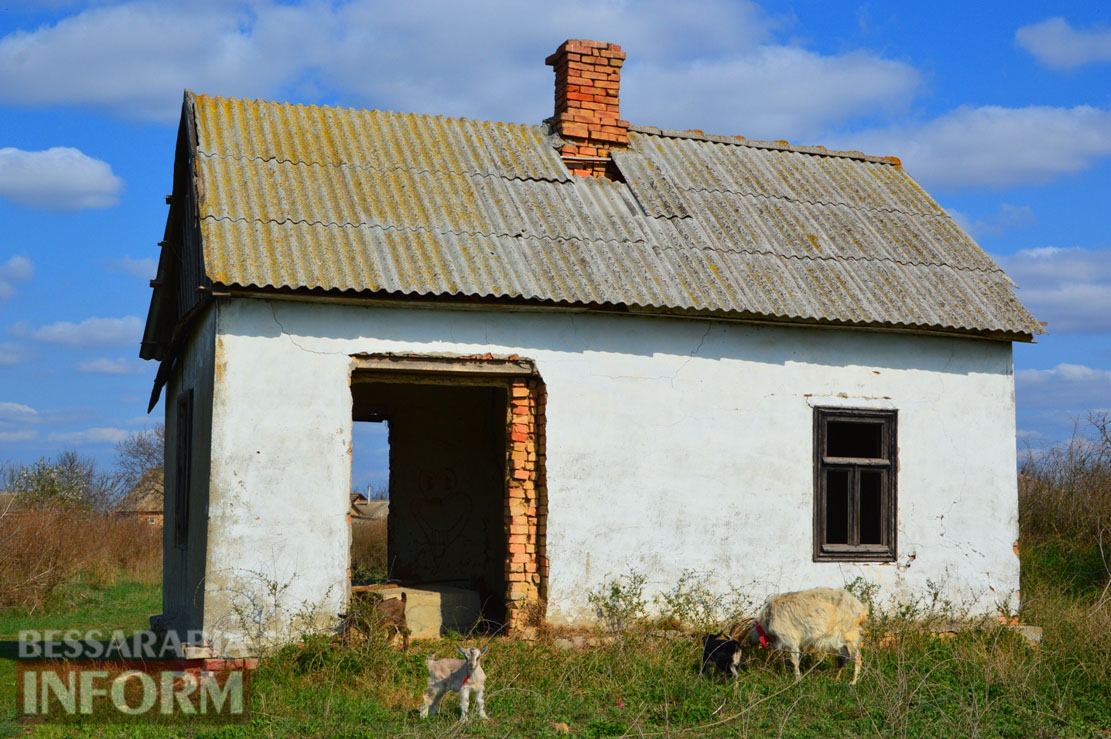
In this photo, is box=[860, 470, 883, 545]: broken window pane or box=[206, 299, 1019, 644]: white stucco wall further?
box=[860, 470, 883, 545]: broken window pane

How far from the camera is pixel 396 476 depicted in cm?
1309

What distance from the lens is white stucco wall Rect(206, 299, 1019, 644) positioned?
833 cm

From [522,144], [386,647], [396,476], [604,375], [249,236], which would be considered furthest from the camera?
[396,476]

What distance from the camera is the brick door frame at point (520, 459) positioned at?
892 cm

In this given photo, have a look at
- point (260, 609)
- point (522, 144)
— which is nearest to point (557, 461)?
point (260, 609)

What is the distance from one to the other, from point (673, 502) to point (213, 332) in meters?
4.10

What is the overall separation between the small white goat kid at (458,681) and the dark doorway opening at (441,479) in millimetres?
5671

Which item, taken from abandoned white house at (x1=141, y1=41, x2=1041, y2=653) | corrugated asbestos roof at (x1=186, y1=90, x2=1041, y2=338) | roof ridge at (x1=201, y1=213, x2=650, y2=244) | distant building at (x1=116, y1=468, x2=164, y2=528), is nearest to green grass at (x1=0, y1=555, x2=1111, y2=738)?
abandoned white house at (x1=141, y1=41, x2=1041, y2=653)

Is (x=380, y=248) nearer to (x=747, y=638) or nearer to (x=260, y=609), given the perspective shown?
(x=260, y=609)

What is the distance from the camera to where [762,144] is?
12.7 m

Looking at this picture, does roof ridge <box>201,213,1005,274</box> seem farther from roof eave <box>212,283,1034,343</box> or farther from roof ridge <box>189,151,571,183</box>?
roof ridge <box>189,151,571,183</box>

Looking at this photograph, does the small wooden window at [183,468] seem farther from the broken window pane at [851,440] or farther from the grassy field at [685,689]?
the broken window pane at [851,440]

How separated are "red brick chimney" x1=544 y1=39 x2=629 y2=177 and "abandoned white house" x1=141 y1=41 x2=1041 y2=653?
27 millimetres

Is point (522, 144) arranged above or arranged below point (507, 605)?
above
